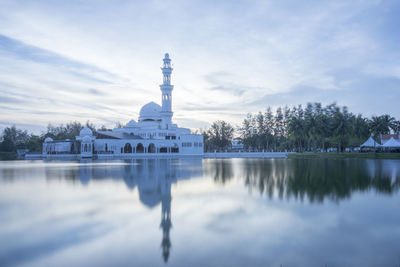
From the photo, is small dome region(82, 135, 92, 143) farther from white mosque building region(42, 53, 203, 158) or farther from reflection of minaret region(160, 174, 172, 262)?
reflection of minaret region(160, 174, 172, 262)

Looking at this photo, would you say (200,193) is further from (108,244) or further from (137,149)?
(137,149)

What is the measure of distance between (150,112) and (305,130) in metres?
37.8

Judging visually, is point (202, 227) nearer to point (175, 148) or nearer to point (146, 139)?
point (146, 139)

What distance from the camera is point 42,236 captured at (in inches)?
337

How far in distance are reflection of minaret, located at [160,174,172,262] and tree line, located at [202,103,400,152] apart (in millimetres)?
49652

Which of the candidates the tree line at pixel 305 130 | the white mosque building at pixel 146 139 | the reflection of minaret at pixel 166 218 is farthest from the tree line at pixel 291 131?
the reflection of minaret at pixel 166 218

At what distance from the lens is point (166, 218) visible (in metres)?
10.3

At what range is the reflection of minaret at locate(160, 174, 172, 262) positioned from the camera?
7633mm

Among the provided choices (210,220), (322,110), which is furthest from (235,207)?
(322,110)

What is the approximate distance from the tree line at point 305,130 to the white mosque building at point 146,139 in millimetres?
16164

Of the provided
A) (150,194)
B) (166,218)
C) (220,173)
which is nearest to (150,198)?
(150,194)

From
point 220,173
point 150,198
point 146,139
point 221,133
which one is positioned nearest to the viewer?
point 150,198

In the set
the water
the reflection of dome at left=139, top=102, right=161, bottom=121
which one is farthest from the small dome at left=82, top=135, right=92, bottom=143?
the water

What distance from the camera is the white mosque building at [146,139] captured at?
69.8 metres
